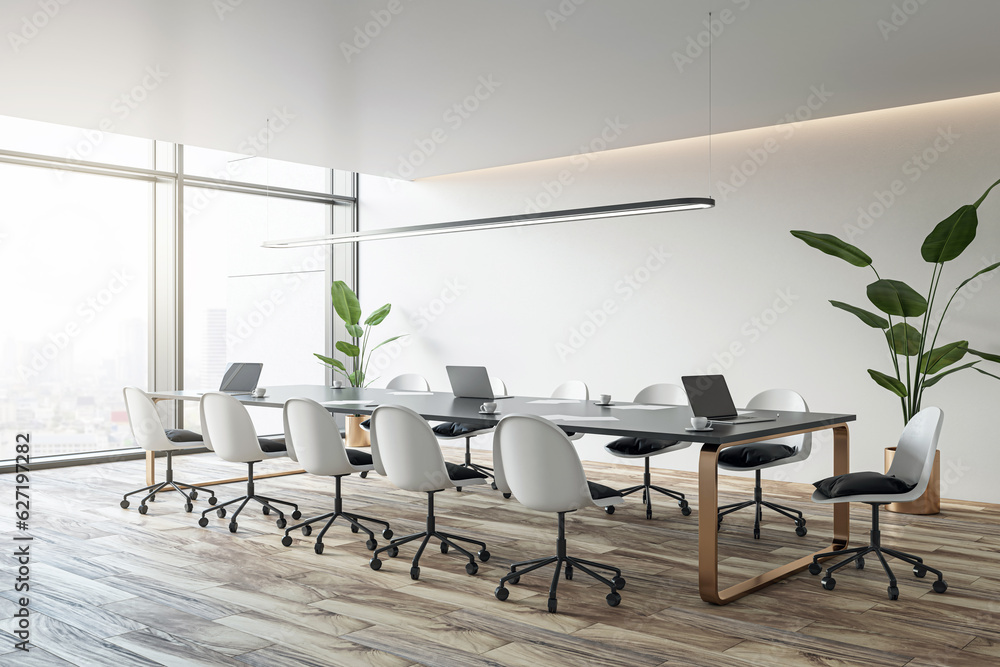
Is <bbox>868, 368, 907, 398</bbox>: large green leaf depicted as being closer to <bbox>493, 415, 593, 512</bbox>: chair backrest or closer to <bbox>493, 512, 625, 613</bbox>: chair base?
<bbox>493, 512, 625, 613</bbox>: chair base

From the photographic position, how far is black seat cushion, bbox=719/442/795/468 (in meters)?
4.95

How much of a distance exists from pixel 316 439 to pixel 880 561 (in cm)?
303

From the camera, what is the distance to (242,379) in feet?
22.2

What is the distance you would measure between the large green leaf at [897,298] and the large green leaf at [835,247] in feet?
0.60

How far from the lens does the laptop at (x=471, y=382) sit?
5758 millimetres

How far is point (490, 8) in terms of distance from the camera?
4.38 meters

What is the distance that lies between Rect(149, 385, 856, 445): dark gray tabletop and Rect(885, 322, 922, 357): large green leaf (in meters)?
1.19

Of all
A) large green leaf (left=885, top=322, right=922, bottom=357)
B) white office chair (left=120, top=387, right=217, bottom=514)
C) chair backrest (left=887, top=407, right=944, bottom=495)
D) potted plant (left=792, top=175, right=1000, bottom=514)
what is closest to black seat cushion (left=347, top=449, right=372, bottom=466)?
white office chair (left=120, top=387, right=217, bottom=514)

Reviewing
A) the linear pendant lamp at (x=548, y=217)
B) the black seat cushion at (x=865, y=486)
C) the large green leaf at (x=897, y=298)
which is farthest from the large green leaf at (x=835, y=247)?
the black seat cushion at (x=865, y=486)

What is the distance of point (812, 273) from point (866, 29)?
262cm

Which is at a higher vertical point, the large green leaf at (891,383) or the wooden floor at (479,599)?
the large green leaf at (891,383)

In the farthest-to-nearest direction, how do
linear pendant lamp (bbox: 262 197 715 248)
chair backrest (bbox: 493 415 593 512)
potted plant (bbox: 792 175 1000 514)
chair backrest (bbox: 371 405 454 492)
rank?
potted plant (bbox: 792 175 1000 514) < linear pendant lamp (bbox: 262 197 715 248) < chair backrest (bbox: 371 405 454 492) < chair backrest (bbox: 493 415 593 512)

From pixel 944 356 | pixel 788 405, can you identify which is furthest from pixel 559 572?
pixel 944 356

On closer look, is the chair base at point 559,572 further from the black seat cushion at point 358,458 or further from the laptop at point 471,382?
the laptop at point 471,382
